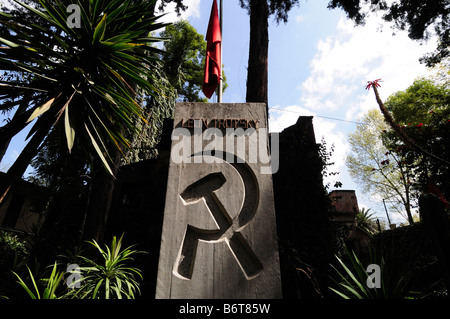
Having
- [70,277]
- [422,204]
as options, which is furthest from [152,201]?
[422,204]

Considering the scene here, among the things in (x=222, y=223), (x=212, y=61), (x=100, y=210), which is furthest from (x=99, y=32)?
(x=100, y=210)

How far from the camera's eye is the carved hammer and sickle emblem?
2.41 meters

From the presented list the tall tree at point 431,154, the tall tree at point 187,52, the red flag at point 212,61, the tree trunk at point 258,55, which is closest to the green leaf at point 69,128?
the red flag at point 212,61

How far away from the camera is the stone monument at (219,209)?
90.7 inches

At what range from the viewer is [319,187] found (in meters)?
5.58

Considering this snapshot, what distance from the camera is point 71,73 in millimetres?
3092

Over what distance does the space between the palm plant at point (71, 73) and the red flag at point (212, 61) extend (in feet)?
2.99

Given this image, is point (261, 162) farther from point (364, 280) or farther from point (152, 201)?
point (152, 201)

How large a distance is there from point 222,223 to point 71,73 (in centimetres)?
261

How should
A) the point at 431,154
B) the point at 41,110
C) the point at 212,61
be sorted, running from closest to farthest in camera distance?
the point at 41,110 < the point at 212,61 < the point at 431,154

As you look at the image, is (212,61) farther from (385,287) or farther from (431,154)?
(431,154)

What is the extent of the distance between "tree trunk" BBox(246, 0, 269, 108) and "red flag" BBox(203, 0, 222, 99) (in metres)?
1.10

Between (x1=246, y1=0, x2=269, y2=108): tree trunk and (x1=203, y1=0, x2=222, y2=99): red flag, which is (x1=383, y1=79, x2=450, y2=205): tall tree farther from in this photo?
(x1=203, y1=0, x2=222, y2=99): red flag
